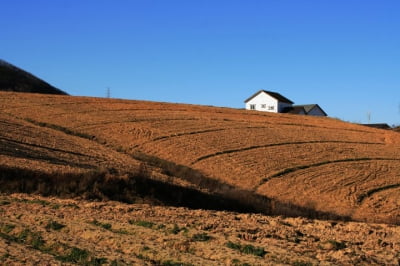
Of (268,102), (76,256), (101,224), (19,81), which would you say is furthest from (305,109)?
(76,256)

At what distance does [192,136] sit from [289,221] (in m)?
25.6

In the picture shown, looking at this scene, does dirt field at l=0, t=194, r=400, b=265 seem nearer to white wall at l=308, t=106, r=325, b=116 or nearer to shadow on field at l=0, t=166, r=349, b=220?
shadow on field at l=0, t=166, r=349, b=220

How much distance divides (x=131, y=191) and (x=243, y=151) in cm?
1622

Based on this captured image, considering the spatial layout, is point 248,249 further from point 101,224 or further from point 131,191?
point 131,191

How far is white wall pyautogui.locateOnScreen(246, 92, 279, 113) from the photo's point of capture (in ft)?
324

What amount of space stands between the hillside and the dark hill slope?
87.1 ft

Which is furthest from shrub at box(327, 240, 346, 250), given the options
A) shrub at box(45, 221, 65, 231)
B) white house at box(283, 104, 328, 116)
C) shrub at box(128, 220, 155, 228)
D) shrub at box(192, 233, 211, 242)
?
white house at box(283, 104, 328, 116)

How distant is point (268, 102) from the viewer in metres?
99.6

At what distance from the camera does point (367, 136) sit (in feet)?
Result: 170

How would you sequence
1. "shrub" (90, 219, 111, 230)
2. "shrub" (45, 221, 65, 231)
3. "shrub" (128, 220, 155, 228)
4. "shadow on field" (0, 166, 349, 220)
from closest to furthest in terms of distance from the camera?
1. "shrub" (45, 221, 65, 231)
2. "shrub" (90, 219, 111, 230)
3. "shrub" (128, 220, 155, 228)
4. "shadow on field" (0, 166, 349, 220)

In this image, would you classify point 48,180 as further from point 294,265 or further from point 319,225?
point 294,265

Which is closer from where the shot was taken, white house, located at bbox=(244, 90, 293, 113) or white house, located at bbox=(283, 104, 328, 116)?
white house, located at bbox=(283, 104, 328, 116)

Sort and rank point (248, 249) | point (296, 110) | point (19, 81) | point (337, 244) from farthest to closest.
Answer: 1. point (296, 110)
2. point (19, 81)
3. point (337, 244)
4. point (248, 249)

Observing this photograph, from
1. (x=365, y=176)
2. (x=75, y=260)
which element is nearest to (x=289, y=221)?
(x=75, y=260)
